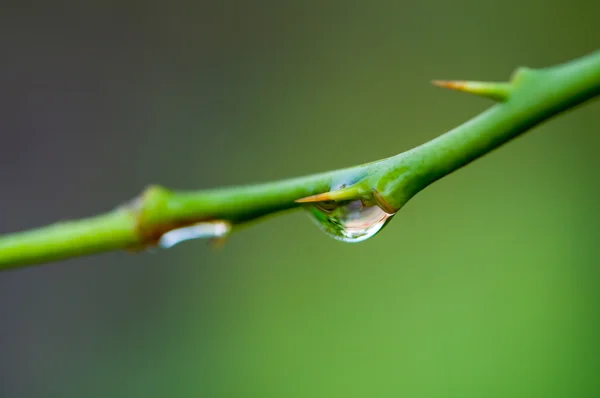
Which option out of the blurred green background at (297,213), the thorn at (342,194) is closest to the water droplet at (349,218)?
the thorn at (342,194)

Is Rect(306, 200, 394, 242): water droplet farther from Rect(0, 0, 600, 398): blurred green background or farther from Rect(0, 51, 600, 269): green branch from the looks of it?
Rect(0, 0, 600, 398): blurred green background

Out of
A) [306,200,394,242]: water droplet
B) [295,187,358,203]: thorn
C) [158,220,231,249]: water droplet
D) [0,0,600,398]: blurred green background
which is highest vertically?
[0,0,600,398]: blurred green background

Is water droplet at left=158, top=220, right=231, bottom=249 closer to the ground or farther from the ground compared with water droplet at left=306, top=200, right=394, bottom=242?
farther from the ground

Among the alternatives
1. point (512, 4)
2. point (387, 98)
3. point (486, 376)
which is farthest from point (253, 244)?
point (512, 4)

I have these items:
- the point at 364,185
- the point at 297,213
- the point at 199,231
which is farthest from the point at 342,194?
the point at 297,213

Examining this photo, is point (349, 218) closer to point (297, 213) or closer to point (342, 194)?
point (342, 194)

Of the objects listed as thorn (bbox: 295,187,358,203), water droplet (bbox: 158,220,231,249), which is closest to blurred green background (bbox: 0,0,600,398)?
water droplet (bbox: 158,220,231,249)

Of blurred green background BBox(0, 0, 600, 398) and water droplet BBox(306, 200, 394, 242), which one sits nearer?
water droplet BBox(306, 200, 394, 242)
